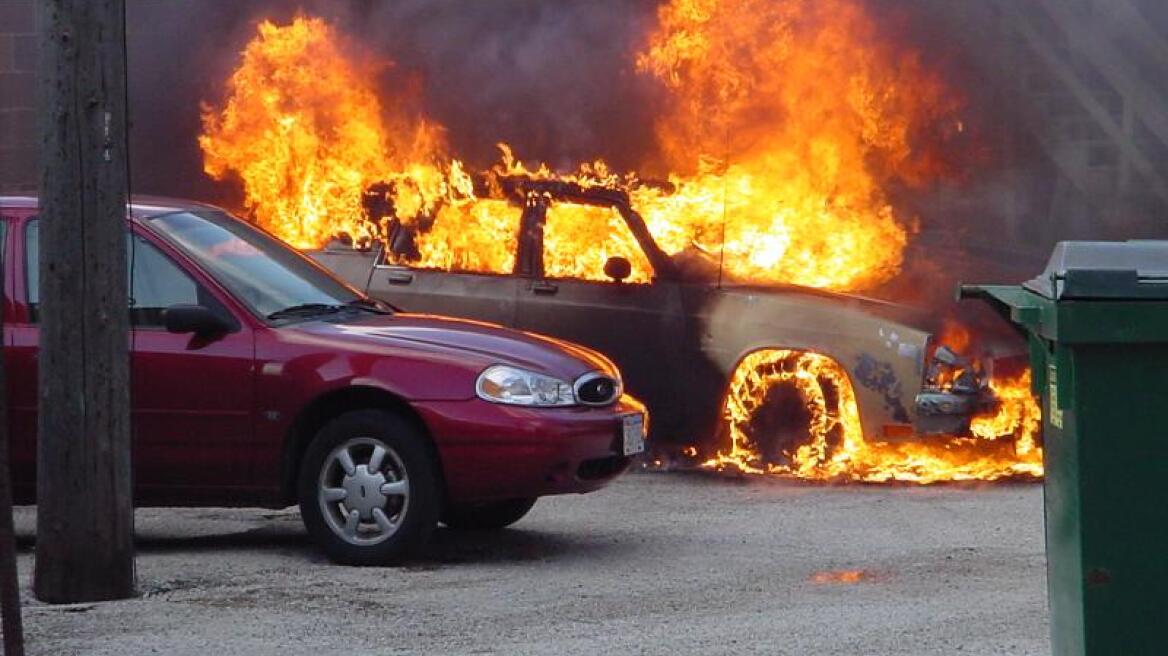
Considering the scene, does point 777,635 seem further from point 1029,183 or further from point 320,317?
point 1029,183

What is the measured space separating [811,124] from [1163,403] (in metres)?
8.23

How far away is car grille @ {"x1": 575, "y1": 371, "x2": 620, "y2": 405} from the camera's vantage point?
8.55m

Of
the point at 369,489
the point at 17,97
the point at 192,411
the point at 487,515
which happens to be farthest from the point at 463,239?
the point at 17,97

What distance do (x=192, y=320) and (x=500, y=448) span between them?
141 centimetres

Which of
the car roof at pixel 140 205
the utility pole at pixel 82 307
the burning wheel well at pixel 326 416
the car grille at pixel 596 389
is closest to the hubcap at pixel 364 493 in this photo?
the burning wheel well at pixel 326 416

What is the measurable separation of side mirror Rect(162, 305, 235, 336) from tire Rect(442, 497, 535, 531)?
1497mm

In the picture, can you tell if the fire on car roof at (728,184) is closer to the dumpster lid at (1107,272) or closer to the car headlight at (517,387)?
the car headlight at (517,387)

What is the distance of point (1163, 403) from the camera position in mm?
5168

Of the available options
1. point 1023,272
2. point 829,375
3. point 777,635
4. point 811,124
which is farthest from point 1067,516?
point 811,124

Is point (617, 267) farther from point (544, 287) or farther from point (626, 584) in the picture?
point (626, 584)

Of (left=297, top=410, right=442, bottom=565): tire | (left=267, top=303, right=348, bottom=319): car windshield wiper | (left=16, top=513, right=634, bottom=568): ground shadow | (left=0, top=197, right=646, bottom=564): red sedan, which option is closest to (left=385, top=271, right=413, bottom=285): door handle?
(left=16, top=513, right=634, bottom=568): ground shadow

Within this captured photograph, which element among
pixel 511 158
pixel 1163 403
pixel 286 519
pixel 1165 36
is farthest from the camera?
pixel 1165 36

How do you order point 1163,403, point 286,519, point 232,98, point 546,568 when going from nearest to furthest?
point 1163,403
point 546,568
point 286,519
point 232,98

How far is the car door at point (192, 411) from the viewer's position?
335 inches
